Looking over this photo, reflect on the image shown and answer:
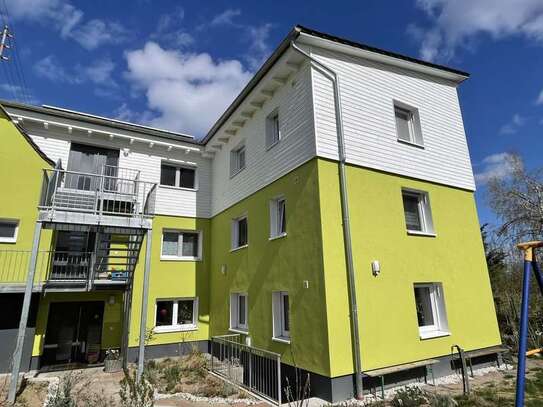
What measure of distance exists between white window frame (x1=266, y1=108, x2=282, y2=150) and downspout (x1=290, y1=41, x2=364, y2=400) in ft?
7.19

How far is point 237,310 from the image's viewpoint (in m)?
11.4

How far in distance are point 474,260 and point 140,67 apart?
12.8 m

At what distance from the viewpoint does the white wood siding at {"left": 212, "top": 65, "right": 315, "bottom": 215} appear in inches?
338

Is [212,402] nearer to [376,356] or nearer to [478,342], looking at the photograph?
[376,356]

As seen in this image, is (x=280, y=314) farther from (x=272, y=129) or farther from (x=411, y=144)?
(x=411, y=144)

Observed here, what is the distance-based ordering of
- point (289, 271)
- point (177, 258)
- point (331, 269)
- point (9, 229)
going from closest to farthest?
point (331, 269)
point (289, 271)
point (9, 229)
point (177, 258)

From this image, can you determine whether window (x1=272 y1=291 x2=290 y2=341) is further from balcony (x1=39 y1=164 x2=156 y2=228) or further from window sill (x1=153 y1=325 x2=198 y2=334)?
window sill (x1=153 y1=325 x2=198 y2=334)

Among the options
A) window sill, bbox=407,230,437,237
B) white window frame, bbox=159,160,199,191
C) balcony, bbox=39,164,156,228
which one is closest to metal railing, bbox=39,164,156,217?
balcony, bbox=39,164,156,228

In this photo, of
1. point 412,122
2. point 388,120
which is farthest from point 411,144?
point 412,122

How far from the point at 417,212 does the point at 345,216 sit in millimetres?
3105

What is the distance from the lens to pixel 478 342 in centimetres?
882

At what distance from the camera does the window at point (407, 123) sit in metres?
9.91

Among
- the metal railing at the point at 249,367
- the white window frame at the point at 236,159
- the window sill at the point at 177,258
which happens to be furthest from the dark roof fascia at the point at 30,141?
the metal railing at the point at 249,367

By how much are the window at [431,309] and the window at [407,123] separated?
4413mm
